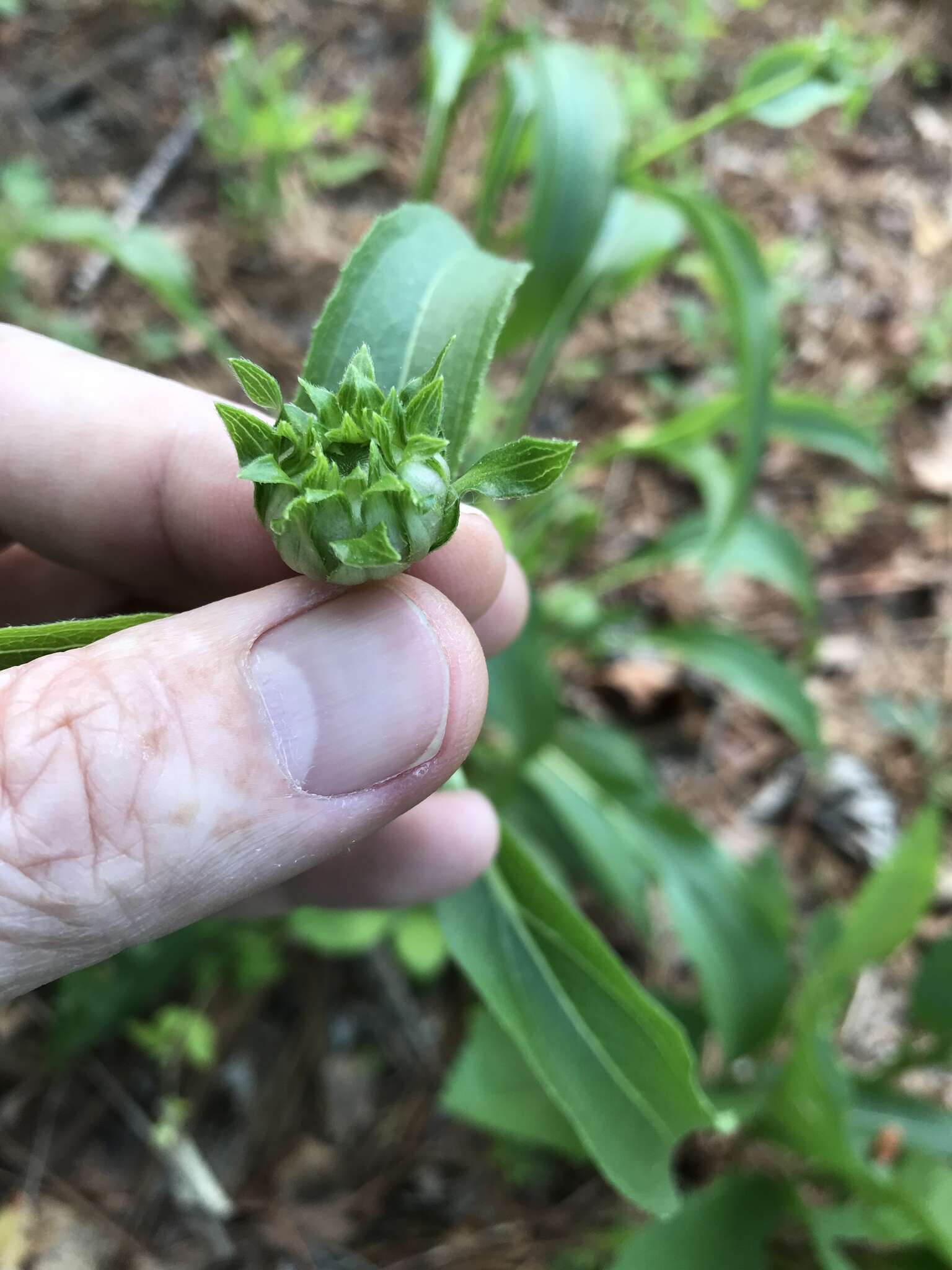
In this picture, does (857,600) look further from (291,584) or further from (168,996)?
(291,584)

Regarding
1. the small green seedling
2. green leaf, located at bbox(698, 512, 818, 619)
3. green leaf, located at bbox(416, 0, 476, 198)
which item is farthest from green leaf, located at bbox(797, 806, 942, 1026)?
the small green seedling

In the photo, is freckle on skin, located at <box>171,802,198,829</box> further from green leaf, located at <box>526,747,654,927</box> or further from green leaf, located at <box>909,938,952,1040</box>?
green leaf, located at <box>909,938,952,1040</box>

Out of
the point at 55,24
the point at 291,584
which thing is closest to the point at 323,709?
the point at 291,584

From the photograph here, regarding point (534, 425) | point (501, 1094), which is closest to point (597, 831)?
point (501, 1094)

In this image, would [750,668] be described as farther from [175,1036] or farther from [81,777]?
[81,777]

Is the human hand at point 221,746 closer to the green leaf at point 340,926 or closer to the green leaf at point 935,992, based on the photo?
the green leaf at point 340,926
